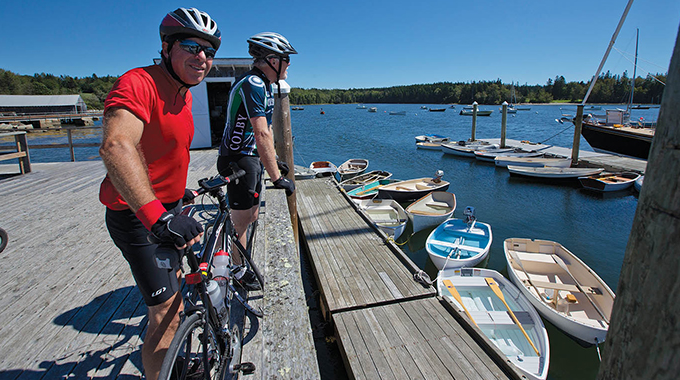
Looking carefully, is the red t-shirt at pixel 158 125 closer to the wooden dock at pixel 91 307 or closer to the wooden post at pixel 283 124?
the wooden dock at pixel 91 307

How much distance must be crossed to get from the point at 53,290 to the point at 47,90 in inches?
5232

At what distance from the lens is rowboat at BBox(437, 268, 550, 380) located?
5.28 meters

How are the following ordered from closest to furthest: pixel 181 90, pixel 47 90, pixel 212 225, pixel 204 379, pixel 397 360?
pixel 204 379 < pixel 181 90 < pixel 212 225 < pixel 397 360 < pixel 47 90

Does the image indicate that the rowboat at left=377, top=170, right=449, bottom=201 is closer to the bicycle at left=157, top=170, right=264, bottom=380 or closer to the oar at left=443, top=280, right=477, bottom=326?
the oar at left=443, top=280, right=477, bottom=326

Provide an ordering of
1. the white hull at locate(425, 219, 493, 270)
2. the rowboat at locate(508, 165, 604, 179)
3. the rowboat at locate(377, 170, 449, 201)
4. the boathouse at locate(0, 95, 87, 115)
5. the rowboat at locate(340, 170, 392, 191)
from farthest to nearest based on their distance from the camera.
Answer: the boathouse at locate(0, 95, 87, 115), the rowboat at locate(508, 165, 604, 179), the rowboat at locate(340, 170, 392, 191), the rowboat at locate(377, 170, 449, 201), the white hull at locate(425, 219, 493, 270)

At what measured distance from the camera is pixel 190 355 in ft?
5.85

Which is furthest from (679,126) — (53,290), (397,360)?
(53,290)

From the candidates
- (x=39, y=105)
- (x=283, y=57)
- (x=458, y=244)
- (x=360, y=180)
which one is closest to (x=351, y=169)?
(x=360, y=180)

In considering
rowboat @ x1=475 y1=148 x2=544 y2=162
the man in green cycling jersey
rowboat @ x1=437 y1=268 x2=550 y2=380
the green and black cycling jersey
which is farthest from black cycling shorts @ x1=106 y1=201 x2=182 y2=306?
rowboat @ x1=475 y1=148 x2=544 y2=162

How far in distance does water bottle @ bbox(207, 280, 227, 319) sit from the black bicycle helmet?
1450 mm

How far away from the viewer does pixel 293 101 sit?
16650 cm

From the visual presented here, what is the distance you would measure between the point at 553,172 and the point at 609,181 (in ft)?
9.41

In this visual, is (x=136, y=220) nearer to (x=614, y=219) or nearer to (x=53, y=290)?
(x=53, y=290)

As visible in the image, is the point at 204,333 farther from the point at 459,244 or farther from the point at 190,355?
the point at 459,244
